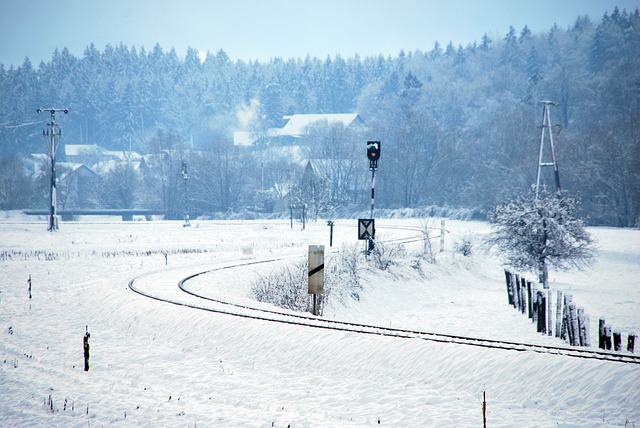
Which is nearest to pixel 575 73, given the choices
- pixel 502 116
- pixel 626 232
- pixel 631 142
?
pixel 502 116

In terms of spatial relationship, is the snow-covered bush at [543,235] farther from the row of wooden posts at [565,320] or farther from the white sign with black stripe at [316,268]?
the white sign with black stripe at [316,268]

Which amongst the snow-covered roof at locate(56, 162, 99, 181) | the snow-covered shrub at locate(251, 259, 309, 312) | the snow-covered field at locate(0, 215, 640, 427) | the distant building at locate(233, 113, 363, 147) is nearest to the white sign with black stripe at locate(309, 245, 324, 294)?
the snow-covered field at locate(0, 215, 640, 427)

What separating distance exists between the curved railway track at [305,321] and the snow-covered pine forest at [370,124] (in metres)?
46.0

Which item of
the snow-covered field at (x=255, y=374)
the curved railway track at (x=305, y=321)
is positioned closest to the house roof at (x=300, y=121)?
the curved railway track at (x=305, y=321)

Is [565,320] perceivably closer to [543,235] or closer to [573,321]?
[573,321]

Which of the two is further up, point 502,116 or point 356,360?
point 502,116

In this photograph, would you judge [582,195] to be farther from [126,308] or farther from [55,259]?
[126,308]

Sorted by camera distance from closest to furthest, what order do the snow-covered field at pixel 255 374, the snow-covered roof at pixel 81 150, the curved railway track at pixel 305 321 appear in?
the snow-covered field at pixel 255 374 < the curved railway track at pixel 305 321 < the snow-covered roof at pixel 81 150

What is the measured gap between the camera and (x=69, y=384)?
1111 centimetres

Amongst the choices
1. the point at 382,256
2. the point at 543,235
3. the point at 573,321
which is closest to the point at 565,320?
the point at 573,321

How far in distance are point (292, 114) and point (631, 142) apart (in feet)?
340

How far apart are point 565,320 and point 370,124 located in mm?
86931

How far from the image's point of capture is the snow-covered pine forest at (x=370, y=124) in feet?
237

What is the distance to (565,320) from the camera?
19875mm
